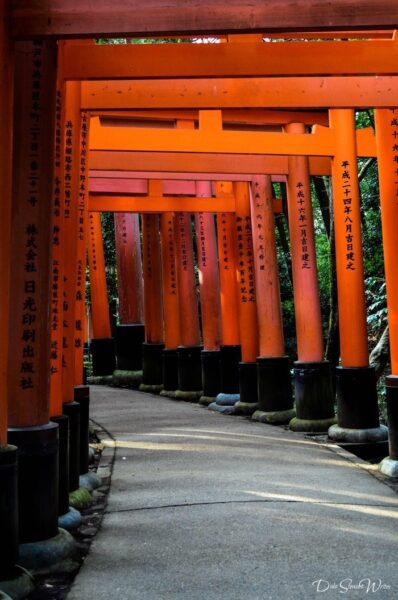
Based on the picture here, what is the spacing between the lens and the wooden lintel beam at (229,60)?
5.02m

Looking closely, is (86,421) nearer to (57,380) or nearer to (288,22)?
(57,380)

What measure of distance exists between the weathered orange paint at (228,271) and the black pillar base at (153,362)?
2878 millimetres

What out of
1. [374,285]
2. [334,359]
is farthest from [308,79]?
[374,285]

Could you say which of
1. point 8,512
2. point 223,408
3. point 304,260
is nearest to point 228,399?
point 223,408

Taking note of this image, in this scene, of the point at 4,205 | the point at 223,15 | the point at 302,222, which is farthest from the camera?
the point at 302,222

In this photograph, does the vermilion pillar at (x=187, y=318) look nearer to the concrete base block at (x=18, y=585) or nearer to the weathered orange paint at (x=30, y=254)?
the weathered orange paint at (x=30, y=254)

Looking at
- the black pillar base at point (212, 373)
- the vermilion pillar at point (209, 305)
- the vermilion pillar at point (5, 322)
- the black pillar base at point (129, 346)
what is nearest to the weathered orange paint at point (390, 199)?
Result: the vermilion pillar at point (5, 322)

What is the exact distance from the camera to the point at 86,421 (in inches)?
245

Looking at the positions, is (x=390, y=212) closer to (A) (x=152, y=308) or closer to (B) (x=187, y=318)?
(B) (x=187, y=318)

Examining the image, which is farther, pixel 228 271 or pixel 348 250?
pixel 228 271

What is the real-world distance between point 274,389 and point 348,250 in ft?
8.71

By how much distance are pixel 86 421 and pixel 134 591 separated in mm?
2771

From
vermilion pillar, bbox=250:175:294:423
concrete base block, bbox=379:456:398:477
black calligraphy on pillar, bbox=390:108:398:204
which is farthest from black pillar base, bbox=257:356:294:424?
black calligraphy on pillar, bbox=390:108:398:204

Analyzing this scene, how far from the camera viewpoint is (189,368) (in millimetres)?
13469
